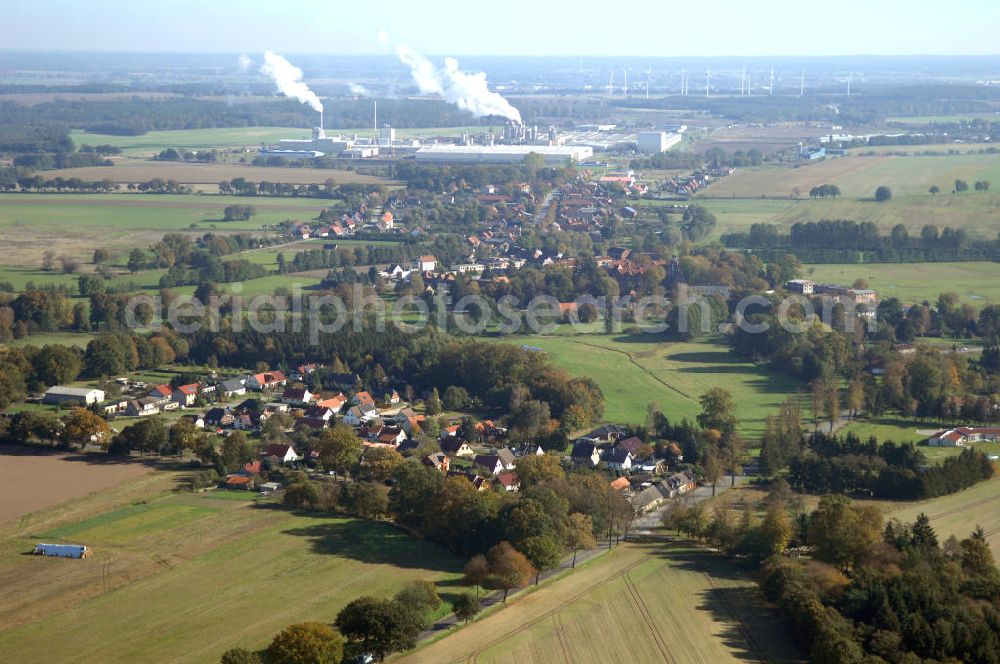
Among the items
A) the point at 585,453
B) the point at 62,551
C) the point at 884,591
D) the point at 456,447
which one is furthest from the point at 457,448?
the point at 884,591

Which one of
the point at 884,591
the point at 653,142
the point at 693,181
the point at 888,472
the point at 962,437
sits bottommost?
the point at 962,437

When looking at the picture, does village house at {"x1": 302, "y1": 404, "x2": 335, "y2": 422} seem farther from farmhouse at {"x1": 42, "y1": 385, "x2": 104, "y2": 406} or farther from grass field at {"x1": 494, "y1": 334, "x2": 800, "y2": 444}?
grass field at {"x1": 494, "y1": 334, "x2": 800, "y2": 444}

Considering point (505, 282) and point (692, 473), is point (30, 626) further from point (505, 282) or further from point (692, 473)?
point (505, 282)

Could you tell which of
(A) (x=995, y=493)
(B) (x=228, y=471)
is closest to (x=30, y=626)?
(B) (x=228, y=471)

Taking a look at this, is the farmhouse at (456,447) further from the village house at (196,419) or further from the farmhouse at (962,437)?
the farmhouse at (962,437)

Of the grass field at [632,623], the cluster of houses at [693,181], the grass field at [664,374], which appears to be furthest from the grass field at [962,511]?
the cluster of houses at [693,181]

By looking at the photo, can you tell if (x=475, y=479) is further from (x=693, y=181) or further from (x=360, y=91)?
(x=360, y=91)

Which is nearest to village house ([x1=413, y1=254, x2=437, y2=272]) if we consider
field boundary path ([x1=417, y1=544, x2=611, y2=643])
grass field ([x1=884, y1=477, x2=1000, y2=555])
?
grass field ([x1=884, y1=477, x2=1000, y2=555])
